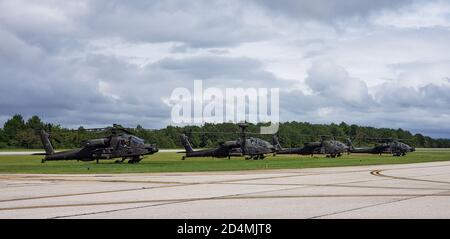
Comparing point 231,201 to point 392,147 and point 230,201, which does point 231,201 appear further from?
point 392,147

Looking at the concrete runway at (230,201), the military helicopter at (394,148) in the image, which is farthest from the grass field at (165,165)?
the military helicopter at (394,148)

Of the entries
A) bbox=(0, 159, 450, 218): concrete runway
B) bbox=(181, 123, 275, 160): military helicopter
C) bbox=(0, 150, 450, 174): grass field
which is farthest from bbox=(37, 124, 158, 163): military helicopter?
bbox=(0, 159, 450, 218): concrete runway

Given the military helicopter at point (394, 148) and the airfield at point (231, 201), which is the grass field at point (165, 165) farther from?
the military helicopter at point (394, 148)

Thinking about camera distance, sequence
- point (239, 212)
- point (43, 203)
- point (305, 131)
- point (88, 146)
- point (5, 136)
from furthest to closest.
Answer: point (305, 131) → point (5, 136) → point (88, 146) → point (43, 203) → point (239, 212)

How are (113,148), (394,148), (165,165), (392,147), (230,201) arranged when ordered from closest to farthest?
1. (230,201)
2. (165,165)
3. (113,148)
4. (394,148)
5. (392,147)

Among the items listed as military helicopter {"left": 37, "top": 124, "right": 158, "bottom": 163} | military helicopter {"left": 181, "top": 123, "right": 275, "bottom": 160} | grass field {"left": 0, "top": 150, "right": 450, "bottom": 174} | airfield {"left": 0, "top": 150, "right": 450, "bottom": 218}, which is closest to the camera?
airfield {"left": 0, "top": 150, "right": 450, "bottom": 218}

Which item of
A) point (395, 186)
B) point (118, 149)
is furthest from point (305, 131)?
point (395, 186)

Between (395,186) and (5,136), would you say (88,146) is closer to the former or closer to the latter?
(395,186)

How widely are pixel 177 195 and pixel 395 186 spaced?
853 cm

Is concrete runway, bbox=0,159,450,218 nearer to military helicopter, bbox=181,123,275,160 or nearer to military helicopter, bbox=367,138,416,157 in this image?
military helicopter, bbox=181,123,275,160

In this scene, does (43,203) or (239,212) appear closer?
(239,212)

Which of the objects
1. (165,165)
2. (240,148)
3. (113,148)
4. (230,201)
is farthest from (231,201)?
(240,148)
